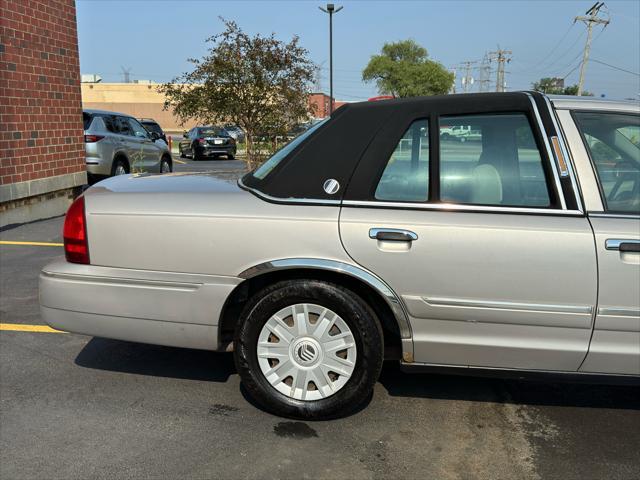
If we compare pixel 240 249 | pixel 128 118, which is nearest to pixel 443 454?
pixel 240 249

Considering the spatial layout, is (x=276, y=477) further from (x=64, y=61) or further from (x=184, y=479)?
(x=64, y=61)

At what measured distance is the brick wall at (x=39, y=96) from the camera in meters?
8.33

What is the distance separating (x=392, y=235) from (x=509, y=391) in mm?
1437

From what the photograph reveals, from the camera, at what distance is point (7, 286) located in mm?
5770

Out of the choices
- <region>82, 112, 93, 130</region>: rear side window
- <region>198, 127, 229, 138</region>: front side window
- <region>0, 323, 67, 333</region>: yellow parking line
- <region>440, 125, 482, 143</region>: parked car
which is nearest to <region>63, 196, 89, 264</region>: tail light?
<region>0, 323, 67, 333</region>: yellow parking line

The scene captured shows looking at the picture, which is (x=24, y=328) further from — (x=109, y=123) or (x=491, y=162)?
(x=109, y=123)

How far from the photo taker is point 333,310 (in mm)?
3143

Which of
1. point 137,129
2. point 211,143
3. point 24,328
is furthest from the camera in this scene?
point 211,143

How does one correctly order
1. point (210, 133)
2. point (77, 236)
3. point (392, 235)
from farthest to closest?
point (210, 133)
point (77, 236)
point (392, 235)

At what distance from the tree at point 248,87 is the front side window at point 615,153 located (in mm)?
9173

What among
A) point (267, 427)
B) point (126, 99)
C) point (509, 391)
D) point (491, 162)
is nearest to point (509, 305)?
point (491, 162)

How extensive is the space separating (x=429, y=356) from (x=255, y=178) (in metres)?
1.44

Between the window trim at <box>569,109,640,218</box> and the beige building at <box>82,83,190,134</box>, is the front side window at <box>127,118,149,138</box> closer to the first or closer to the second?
the window trim at <box>569,109,640,218</box>

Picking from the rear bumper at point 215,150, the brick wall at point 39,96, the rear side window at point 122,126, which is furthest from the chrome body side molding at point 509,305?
the rear bumper at point 215,150
